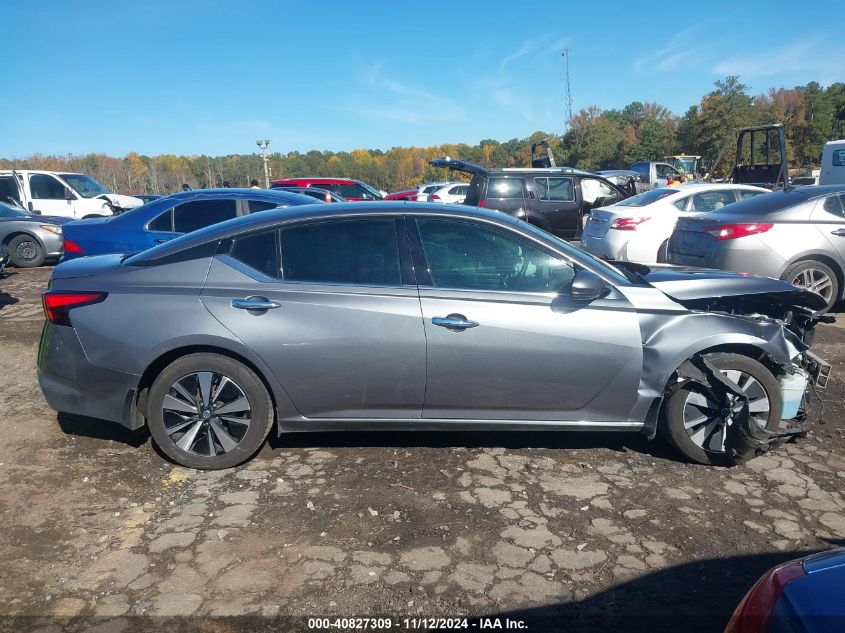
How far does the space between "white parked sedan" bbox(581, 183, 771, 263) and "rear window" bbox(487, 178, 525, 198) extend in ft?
5.45

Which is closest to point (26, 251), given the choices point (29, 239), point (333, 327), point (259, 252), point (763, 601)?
point (29, 239)

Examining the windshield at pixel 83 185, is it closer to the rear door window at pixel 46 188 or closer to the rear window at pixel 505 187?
the rear door window at pixel 46 188

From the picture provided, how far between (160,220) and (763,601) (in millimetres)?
7239

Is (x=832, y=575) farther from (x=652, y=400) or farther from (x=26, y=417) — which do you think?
(x=26, y=417)

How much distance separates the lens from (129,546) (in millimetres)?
3336

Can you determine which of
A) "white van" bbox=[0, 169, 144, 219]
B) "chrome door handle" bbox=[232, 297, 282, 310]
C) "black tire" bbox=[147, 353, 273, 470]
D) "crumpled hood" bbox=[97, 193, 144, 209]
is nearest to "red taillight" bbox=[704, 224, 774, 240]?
"chrome door handle" bbox=[232, 297, 282, 310]

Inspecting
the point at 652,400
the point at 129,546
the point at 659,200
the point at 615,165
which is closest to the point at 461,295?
the point at 652,400

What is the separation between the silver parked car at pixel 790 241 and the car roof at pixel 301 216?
4241 millimetres

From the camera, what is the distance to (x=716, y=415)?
4117 millimetres

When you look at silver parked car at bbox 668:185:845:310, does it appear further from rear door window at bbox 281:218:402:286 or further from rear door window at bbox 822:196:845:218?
rear door window at bbox 281:218:402:286

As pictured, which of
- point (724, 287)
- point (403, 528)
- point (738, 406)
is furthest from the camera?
point (724, 287)

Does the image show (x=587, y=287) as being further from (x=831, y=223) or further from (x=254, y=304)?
(x=831, y=223)

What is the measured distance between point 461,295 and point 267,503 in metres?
1.60

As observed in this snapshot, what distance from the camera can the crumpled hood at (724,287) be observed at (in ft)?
14.3
